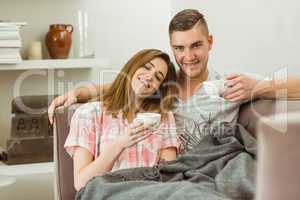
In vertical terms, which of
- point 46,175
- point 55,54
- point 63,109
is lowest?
point 46,175

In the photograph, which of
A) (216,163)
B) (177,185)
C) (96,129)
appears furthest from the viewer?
(96,129)

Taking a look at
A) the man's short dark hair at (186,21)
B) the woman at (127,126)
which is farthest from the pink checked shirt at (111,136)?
the man's short dark hair at (186,21)

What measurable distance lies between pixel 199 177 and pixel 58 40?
1.22 meters

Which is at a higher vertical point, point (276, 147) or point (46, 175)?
point (276, 147)

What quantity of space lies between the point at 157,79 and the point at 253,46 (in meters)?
0.64

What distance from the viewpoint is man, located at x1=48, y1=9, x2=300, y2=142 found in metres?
1.52

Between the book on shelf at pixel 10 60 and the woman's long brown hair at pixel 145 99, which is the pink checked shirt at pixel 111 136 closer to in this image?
the woman's long brown hair at pixel 145 99

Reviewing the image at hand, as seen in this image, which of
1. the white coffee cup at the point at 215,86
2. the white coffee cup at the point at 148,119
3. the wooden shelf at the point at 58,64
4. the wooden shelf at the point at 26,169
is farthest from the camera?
the wooden shelf at the point at 58,64

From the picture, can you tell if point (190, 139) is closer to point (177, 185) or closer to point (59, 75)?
point (177, 185)

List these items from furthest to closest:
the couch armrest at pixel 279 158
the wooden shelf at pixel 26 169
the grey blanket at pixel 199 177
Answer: the wooden shelf at pixel 26 169 → the grey blanket at pixel 199 177 → the couch armrest at pixel 279 158

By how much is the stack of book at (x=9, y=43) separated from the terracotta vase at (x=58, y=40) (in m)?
0.18

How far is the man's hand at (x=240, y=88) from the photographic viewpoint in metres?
1.52

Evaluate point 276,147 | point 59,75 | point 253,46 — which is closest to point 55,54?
point 59,75

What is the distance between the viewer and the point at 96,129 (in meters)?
1.48
